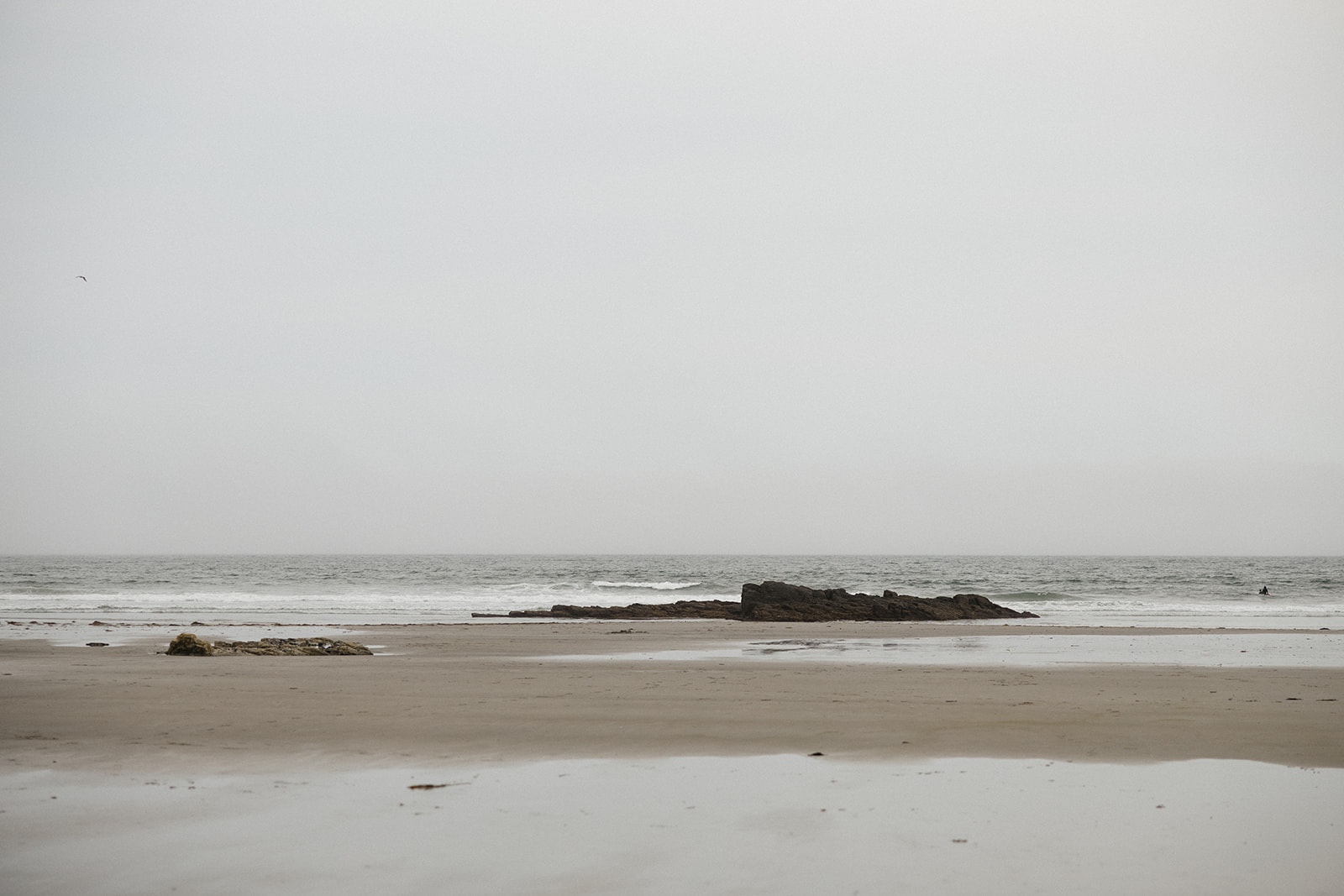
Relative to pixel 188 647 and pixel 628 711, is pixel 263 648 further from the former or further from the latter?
pixel 628 711

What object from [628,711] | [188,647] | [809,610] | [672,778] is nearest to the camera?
[672,778]

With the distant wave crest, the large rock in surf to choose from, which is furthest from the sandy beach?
the distant wave crest

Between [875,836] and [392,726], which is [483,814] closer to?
[875,836]

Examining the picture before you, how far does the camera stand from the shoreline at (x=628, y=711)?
773 cm

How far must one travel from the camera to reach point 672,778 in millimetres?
6801

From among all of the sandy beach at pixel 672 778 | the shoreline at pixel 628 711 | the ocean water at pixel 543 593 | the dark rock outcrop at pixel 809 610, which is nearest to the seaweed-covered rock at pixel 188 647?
the shoreline at pixel 628 711

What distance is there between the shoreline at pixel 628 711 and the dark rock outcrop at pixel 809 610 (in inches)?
583

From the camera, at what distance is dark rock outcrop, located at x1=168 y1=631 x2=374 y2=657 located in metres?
15.5

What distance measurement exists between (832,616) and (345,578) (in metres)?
42.8

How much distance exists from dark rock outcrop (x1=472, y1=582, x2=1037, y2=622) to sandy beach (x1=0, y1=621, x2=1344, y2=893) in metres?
16.3

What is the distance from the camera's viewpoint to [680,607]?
31734 millimetres

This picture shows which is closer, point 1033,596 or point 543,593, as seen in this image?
point 1033,596

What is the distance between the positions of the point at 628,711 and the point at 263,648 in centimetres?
895

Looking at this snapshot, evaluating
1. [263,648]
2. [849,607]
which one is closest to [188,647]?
[263,648]
